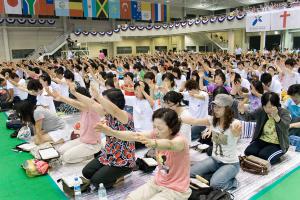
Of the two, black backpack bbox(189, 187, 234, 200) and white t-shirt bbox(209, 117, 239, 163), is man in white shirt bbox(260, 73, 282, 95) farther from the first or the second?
black backpack bbox(189, 187, 234, 200)

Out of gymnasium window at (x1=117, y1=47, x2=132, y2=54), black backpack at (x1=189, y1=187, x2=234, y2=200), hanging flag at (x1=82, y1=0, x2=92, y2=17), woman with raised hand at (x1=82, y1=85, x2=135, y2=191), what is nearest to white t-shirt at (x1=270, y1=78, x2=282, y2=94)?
black backpack at (x1=189, y1=187, x2=234, y2=200)

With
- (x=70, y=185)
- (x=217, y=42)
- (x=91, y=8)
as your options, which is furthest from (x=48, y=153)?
(x=217, y=42)

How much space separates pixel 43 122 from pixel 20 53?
74.0 feet

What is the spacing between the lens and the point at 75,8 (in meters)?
24.3

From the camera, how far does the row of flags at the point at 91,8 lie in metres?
21.6

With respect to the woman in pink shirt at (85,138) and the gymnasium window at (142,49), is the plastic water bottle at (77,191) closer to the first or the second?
the woman in pink shirt at (85,138)

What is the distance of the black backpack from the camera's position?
275cm

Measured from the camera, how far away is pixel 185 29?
80.8ft

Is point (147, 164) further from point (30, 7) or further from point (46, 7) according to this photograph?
point (46, 7)

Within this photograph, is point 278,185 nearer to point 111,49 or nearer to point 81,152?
point 81,152

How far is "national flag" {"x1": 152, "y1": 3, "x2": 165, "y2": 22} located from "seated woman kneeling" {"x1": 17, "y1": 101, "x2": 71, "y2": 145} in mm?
25512

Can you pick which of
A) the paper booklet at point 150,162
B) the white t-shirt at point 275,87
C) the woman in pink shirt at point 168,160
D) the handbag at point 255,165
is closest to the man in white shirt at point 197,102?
the handbag at point 255,165

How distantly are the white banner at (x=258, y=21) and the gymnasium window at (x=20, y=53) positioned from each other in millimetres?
19477

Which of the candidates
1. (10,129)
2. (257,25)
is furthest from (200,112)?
(257,25)
